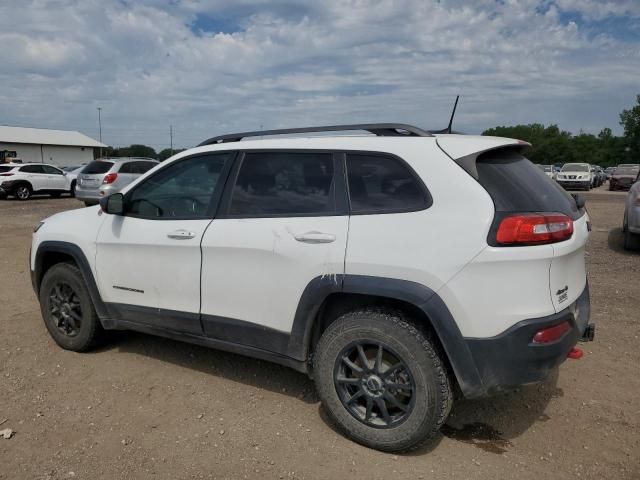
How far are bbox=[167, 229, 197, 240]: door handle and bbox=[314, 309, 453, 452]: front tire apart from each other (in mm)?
1169

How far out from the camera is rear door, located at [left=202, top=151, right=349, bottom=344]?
3.07 m

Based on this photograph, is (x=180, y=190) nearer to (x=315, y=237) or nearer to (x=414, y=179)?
(x=315, y=237)

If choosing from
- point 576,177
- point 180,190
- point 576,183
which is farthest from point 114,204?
point 576,183

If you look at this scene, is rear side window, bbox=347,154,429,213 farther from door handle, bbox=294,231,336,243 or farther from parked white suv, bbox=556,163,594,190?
parked white suv, bbox=556,163,594,190

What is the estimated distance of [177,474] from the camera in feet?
9.29

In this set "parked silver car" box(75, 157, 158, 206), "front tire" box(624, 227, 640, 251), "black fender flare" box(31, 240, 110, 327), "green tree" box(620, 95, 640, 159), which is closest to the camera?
"black fender flare" box(31, 240, 110, 327)

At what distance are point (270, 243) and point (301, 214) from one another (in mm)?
257

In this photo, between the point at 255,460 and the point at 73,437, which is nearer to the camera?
the point at 255,460

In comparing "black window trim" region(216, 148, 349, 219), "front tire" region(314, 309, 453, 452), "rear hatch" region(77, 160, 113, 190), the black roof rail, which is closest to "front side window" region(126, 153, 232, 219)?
"black window trim" region(216, 148, 349, 219)

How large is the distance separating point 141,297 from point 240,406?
1.10 m

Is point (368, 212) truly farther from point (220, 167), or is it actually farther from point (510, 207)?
point (220, 167)

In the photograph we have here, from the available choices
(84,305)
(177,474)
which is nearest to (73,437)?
(177,474)

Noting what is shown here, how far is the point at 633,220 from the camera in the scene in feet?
27.7

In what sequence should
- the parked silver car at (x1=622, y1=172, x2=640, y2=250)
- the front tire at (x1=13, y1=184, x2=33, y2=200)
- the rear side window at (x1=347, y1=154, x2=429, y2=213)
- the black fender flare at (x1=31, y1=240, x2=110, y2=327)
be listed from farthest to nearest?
the front tire at (x1=13, y1=184, x2=33, y2=200) < the parked silver car at (x1=622, y1=172, x2=640, y2=250) < the black fender flare at (x1=31, y1=240, x2=110, y2=327) < the rear side window at (x1=347, y1=154, x2=429, y2=213)
